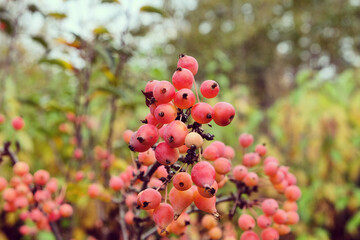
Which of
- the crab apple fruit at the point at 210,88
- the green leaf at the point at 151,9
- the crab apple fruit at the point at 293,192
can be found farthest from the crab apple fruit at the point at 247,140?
the green leaf at the point at 151,9

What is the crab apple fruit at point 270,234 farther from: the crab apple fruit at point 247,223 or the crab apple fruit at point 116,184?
the crab apple fruit at point 116,184

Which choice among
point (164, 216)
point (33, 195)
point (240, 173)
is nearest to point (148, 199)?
point (164, 216)

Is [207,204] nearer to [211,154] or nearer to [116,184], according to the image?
[211,154]

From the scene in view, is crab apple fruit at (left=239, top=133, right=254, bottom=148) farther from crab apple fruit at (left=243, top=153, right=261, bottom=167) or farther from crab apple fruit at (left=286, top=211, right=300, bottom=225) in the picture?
crab apple fruit at (left=286, top=211, right=300, bottom=225)

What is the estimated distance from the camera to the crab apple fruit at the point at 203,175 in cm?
44

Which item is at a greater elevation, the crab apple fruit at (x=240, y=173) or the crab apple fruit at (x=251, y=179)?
the crab apple fruit at (x=240, y=173)

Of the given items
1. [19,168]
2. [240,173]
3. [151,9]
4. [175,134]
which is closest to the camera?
[175,134]

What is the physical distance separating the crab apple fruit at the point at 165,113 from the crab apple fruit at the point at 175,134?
0.5 inches

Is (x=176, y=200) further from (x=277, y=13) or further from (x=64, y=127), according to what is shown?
(x=277, y=13)

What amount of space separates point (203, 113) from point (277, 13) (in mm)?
12579

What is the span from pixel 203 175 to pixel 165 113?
11 centimetres

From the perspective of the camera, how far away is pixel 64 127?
169 centimetres

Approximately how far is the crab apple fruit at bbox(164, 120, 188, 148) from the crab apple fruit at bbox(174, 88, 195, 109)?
0.03 m

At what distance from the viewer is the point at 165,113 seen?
448 millimetres
